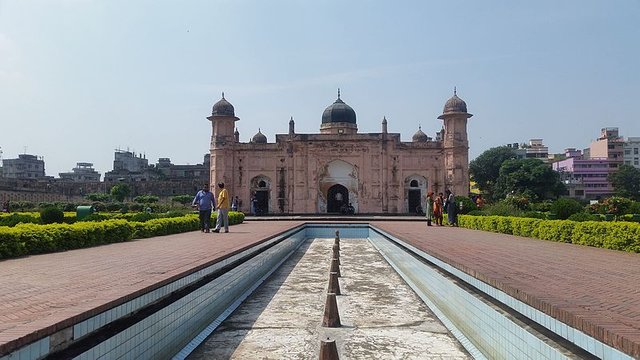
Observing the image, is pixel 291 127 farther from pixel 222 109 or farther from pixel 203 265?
pixel 203 265

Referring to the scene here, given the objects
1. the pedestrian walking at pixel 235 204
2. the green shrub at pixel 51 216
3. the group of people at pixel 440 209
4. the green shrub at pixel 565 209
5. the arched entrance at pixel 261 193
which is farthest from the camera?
the arched entrance at pixel 261 193

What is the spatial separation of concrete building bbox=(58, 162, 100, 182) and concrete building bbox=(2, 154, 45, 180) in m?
3.77

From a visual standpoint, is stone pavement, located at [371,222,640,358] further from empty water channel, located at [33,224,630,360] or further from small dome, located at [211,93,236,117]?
small dome, located at [211,93,236,117]

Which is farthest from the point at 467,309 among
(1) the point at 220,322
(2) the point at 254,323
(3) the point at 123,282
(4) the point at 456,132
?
(4) the point at 456,132

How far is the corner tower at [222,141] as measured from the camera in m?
32.7

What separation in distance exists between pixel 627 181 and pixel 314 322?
199 feet

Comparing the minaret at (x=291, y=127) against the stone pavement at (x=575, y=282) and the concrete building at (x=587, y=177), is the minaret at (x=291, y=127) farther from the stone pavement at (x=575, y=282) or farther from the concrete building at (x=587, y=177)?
the concrete building at (x=587, y=177)

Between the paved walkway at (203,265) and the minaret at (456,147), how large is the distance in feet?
75.0

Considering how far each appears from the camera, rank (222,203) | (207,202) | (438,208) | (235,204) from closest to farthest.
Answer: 1. (207,202)
2. (222,203)
3. (438,208)
4. (235,204)

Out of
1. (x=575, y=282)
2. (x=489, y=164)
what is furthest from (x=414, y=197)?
(x=489, y=164)

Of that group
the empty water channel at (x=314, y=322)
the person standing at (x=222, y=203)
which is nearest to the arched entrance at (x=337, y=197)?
the person standing at (x=222, y=203)

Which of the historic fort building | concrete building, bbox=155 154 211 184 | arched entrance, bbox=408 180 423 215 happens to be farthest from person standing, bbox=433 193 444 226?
concrete building, bbox=155 154 211 184

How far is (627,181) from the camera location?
188ft

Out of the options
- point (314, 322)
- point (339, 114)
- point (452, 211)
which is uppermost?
point (339, 114)
